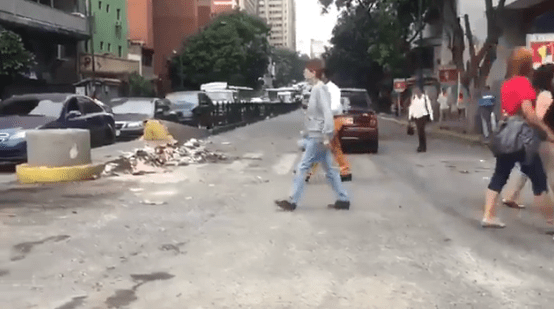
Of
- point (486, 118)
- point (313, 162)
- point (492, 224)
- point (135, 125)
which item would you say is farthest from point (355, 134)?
point (492, 224)

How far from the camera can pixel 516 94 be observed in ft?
26.9

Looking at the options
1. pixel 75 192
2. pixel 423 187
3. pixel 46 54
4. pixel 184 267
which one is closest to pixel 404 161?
pixel 423 187

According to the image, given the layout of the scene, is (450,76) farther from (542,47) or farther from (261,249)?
(261,249)

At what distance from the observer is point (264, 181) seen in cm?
1358

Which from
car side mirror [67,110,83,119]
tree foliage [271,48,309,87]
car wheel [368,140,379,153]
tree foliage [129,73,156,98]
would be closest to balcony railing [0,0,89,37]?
tree foliage [129,73,156,98]

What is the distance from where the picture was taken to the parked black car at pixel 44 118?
1516 cm

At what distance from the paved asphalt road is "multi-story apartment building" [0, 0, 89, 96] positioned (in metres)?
26.8

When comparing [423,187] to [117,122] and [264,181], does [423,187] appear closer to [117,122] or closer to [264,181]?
[264,181]

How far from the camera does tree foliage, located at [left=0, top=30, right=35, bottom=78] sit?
3281 cm

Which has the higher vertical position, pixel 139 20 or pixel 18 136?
pixel 139 20

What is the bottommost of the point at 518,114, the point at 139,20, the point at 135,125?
the point at 135,125

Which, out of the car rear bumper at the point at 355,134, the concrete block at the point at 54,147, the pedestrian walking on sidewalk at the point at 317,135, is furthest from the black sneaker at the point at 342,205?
the car rear bumper at the point at 355,134

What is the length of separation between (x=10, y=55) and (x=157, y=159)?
767 inches

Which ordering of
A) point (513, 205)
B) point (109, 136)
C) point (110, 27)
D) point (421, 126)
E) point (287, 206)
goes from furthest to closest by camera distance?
point (110, 27), point (421, 126), point (109, 136), point (513, 205), point (287, 206)
